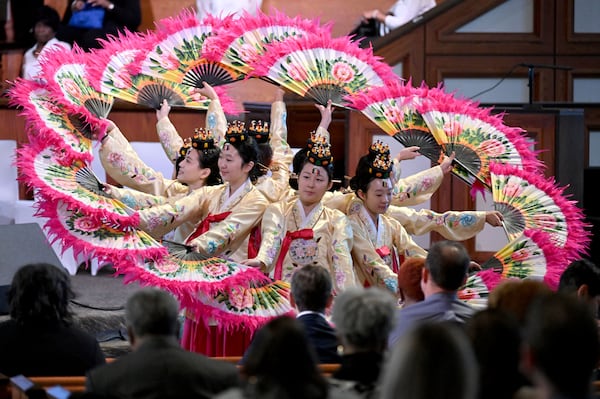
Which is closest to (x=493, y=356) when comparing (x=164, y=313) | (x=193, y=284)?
(x=164, y=313)

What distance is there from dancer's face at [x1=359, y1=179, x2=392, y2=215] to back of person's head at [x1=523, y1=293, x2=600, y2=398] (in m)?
2.91

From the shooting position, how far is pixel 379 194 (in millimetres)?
5078

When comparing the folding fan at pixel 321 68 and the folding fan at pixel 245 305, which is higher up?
the folding fan at pixel 321 68

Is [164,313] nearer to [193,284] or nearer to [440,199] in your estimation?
[193,284]

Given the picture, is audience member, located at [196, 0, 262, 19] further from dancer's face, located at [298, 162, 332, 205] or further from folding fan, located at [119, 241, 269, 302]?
folding fan, located at [119, 241, 269, 302]

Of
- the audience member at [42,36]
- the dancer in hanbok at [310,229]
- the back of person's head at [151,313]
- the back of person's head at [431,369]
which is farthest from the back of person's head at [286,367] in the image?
the audience member at [42,36]

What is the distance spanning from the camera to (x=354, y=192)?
5.32m

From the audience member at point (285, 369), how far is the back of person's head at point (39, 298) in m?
1.16

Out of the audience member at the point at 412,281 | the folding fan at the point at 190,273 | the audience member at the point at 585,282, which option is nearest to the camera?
the audience member at the point at 585,282

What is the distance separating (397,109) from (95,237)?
5.00ft

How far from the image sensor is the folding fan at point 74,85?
500cm

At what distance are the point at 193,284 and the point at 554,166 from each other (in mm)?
2930

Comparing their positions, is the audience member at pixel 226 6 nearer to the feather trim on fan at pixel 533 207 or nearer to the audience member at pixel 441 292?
the feather trim on fan at pixel 533 207

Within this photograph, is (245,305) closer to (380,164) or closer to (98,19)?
(380,164)
